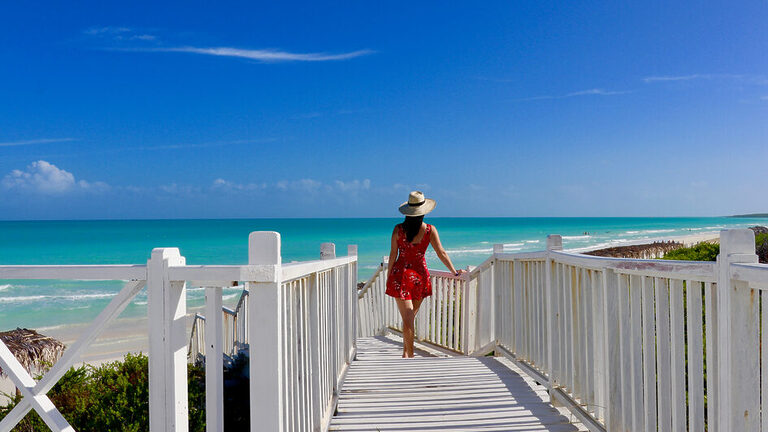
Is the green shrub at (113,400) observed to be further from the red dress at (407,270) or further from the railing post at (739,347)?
the railing post at (739,347)

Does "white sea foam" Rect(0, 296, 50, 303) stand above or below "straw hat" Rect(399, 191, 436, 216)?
below

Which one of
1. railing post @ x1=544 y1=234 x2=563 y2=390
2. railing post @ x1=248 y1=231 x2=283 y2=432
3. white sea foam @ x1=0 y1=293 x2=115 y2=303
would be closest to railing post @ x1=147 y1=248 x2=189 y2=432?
railing post @ x1=248 y1=231 x2=283 y2=432

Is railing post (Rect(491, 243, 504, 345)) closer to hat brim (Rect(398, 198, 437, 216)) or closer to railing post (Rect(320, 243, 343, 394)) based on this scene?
hat brim (Rect(398, 198, 437, 216))

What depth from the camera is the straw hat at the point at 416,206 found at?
595 centimetres

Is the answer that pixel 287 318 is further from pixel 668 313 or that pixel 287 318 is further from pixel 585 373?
pixel 585 373

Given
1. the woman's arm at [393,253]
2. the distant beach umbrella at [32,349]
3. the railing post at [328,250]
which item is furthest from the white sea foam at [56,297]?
the railing post at [328,250]

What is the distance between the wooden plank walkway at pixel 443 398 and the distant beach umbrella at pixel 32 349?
3.40 meters

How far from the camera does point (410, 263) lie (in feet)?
19.7

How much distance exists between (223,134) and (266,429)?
276 feet

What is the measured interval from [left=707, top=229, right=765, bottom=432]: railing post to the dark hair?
4.20m

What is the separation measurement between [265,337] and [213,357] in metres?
0.24

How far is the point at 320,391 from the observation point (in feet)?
11.0

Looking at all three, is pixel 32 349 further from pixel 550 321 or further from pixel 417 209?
pixel 550 321

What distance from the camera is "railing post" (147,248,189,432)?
1.99 m
